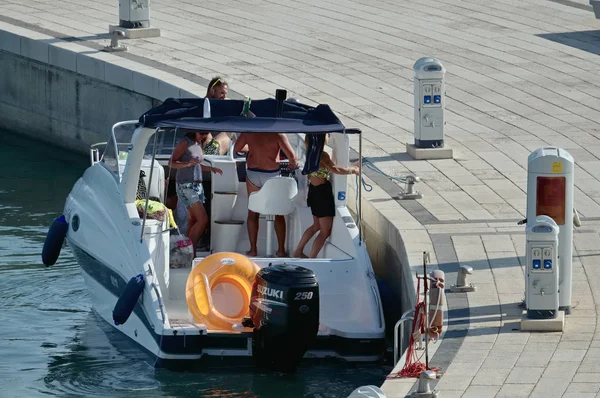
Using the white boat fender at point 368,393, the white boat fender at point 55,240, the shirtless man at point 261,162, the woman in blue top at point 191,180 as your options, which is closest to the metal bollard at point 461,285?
the shirtless man at point 261,162

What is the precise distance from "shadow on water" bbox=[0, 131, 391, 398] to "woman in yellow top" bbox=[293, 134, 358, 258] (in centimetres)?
167

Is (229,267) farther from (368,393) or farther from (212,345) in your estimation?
(368,393)

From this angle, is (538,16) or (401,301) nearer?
(401,301)

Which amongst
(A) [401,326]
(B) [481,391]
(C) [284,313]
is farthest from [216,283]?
(B) [481,391]

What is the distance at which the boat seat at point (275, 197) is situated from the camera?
1293cm

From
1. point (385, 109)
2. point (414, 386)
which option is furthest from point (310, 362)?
point (385, 109)

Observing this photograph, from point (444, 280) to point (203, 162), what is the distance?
11.1 feet

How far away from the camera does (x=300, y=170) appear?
13.6m

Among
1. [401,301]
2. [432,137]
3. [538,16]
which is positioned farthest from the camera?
[538,16]

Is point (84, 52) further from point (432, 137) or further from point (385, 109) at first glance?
point (432, 137)

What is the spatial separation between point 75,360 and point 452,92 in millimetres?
7888

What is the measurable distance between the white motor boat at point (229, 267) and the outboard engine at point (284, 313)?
1cm

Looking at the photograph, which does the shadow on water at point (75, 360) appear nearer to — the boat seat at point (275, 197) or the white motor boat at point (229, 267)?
the white motor boat at point (229, 267)

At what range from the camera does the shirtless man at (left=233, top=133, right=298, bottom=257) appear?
517 inches
